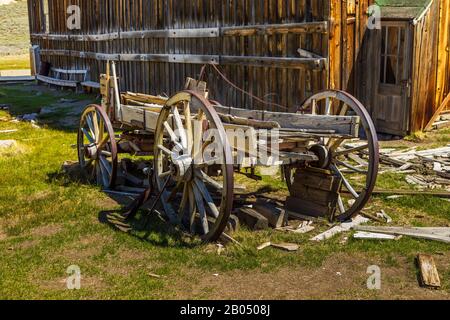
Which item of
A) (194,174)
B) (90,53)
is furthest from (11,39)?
(194,174)

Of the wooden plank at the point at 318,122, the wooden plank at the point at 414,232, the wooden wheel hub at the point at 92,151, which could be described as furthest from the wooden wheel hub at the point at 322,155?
the wooden wheel hub at the point at 92,151

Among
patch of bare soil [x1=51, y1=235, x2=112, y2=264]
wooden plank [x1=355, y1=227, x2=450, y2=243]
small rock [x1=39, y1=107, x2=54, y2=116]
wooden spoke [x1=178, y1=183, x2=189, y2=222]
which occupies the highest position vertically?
wooden spoke [x1=178, y1=183, x2=189, y2=222]

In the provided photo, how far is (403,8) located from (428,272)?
8698mm

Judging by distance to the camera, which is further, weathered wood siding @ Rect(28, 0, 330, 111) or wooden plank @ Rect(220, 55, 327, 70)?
weathered wood siding @ Rect(28, 0, 330, 111)

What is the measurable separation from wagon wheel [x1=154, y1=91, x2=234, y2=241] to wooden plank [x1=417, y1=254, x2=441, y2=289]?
6.40 ft

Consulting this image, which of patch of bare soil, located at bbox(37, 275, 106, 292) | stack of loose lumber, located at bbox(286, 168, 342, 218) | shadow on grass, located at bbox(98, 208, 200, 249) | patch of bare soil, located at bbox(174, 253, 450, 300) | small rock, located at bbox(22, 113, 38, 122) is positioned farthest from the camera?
small rock, located at bbox(22, 113, 38, 122)

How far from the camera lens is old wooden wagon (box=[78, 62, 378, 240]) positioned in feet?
21.4

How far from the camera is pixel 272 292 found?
215 inches

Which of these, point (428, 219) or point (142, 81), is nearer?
point (428, 219)

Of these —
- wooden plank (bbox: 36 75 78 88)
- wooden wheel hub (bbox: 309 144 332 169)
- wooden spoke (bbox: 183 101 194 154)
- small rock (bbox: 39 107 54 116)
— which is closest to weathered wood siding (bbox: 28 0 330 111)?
wooden plank (bbox: 36 75 78 88)

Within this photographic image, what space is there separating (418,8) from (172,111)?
7.70m

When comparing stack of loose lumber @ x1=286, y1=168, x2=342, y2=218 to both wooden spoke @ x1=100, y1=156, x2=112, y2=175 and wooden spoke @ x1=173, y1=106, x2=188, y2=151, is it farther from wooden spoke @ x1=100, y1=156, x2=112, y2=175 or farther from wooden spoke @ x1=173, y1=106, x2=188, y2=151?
wooden spoke @ x1=100, y1=156, x2=112, y2=175
